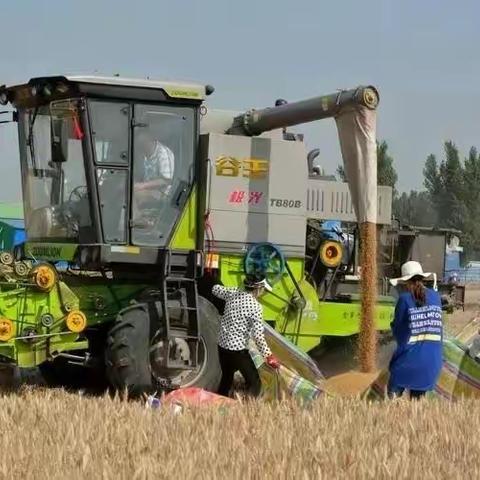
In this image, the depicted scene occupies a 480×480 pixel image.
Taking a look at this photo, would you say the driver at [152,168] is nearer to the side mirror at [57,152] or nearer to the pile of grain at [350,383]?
the side mirror at [57,152]

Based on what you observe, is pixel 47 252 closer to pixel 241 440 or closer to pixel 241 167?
pixel 241 167

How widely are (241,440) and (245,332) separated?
2.33 m

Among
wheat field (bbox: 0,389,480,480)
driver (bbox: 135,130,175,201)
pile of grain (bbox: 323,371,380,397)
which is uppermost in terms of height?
driver (bbox: 135,130,175,201)

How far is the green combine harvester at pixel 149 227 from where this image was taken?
7832mm

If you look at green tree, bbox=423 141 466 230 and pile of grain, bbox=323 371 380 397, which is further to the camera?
green tree, bbox=423 141 466 230

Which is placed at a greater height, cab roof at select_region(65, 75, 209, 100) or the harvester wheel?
cab roof at select_region(65, 75, 209, 100)

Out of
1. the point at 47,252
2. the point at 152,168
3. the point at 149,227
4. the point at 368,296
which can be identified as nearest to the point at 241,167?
the point at 152,168

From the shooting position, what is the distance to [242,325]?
7508 millimetres

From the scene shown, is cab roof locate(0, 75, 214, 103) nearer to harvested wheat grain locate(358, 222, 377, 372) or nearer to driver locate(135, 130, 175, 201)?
driver locate(135, 130, 175, 201)

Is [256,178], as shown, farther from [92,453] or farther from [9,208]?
[9,208]

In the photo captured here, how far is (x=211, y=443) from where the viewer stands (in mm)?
5020

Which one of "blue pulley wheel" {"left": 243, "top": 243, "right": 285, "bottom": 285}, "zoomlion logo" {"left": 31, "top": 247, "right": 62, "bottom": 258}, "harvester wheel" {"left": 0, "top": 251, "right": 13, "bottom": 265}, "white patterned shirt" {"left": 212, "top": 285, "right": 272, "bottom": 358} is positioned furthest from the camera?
"blue pulley wheel" {"left": 243, "top": 243, "right": 285, "bottom": 285}

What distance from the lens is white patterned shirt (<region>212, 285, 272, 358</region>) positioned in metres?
7.46

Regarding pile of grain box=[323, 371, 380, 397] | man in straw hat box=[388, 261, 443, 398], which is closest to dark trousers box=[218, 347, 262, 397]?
pile of grain box=[323, 371, 380, 397]
